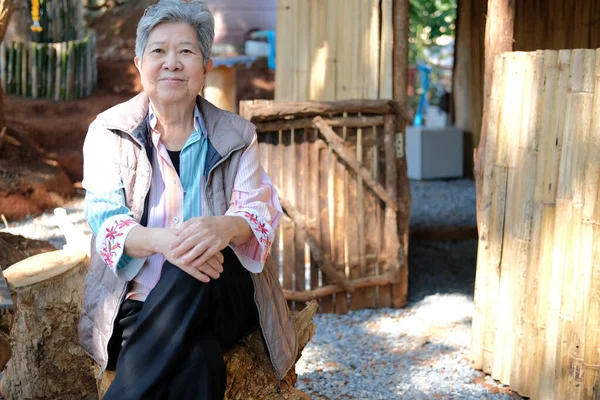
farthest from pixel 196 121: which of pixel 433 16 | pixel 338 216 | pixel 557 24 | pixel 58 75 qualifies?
pixel 433 16

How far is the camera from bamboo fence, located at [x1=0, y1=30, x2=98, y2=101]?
472 inches

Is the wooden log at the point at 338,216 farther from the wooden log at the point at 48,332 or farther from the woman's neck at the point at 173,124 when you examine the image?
the woman's neck at the point at 173,124

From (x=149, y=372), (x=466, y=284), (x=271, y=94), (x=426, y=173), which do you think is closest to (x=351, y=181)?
(x=466, y=284)

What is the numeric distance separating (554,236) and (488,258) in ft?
1.77

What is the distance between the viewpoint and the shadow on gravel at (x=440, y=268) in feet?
19.7

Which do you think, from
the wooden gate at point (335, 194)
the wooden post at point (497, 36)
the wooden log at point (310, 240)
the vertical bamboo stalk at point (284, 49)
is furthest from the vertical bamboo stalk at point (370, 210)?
the wooden post at point (497, 36)

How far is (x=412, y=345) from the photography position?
4867 mm

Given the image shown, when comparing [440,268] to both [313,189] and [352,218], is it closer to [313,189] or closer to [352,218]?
[352,218]

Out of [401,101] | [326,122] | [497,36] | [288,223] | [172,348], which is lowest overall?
[288,223]

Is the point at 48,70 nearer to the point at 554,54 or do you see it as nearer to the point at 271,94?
the point at 271,94

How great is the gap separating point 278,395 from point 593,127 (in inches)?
70.1

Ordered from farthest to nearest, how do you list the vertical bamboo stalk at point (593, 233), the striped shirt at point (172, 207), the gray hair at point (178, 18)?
the vertical bamboo stalk at point (593, 233), the gray hair at point (178, 18), the striped shirt at point (172, 207)

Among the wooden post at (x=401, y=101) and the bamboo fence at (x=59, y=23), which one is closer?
the wooden post at (x=401, y=101)

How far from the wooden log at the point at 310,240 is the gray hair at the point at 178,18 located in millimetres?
2484
